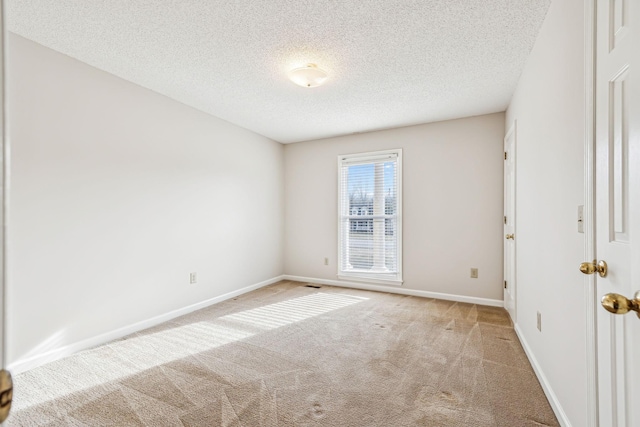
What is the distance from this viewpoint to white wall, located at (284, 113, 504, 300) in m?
3.79

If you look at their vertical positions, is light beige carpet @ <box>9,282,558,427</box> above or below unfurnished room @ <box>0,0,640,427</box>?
below

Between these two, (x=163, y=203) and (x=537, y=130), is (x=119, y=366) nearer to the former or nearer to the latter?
(x=163, y=203)

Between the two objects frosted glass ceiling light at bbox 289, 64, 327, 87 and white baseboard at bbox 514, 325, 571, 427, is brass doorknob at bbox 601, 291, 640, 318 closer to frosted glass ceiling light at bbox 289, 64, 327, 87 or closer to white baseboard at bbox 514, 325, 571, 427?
white baseboard at bbox 514, 325, 571, 427

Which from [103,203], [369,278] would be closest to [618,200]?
[103,203]

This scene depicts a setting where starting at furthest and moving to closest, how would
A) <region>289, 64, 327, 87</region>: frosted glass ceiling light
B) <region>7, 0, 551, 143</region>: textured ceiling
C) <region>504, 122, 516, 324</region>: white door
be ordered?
<region>504, 122, 516, 324</region>: white door, <region>289, 64, 327, 87</region>: frosted glass ceiling light, <region>7, 0, 551, 143</region>: textured ceiling

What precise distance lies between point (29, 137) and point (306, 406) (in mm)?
2765

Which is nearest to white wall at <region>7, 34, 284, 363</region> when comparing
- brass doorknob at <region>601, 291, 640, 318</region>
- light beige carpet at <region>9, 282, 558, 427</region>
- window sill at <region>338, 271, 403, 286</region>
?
light beige carpet at <region>9, 282, 558, 427</region>


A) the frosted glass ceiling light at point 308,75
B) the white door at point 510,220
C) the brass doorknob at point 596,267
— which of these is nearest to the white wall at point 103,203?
the frosted glass ceiling light at point 308,75

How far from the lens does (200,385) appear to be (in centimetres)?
199

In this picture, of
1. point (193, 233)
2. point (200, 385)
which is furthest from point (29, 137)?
point (200, 385)

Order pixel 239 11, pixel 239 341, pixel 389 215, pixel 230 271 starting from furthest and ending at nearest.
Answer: pixel 389 215 → pixel 230 271 → pixel 239 341 → pixel 239 11

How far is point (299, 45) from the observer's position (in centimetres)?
229

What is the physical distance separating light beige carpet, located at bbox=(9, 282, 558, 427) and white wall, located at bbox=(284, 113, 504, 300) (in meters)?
0.81

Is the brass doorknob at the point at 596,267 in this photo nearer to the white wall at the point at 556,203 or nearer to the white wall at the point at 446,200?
the white wall at the point at 556,203
